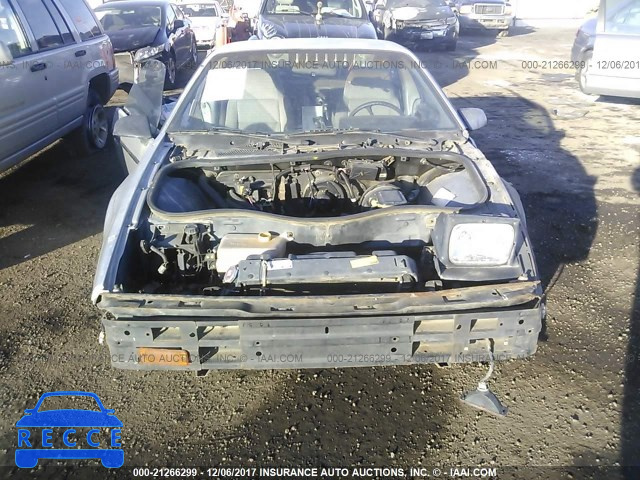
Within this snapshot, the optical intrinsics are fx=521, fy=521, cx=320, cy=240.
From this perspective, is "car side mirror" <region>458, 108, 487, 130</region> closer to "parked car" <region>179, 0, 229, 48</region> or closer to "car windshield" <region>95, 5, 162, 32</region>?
"car windshield" <region>95, 5, 162, 32</region>

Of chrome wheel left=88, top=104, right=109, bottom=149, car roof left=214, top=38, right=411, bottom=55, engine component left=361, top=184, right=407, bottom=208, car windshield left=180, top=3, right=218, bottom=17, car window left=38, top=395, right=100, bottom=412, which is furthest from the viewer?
car windshield left=180, top=3, right=218, bottom=17

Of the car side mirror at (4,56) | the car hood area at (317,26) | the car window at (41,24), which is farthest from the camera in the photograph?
the car hood area at (317,26)

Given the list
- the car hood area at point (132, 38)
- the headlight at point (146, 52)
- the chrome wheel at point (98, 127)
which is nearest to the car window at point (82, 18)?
the chrome wheel at point (98, 127)

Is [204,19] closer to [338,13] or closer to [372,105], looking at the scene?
[338,13]

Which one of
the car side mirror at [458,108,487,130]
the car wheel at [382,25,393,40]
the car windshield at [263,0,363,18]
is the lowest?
the car wheel at [382,25,393,40]

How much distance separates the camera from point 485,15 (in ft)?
55.1

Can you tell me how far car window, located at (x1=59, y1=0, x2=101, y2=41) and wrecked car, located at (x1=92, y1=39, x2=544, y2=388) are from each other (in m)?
3.58

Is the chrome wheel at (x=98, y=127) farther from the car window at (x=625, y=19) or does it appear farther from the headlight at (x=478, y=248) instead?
the car window at (x=625, y=19)

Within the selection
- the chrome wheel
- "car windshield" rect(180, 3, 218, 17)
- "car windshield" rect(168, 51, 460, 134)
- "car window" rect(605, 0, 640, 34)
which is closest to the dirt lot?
"car windshield" rect(168, 51, 460, 134)

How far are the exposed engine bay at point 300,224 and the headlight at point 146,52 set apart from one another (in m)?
5.96

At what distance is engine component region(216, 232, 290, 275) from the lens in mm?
2466

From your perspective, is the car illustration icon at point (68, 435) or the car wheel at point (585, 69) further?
the car wheel at point (585, 69)

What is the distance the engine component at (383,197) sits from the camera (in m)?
2.87

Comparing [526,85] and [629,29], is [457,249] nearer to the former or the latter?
[629,29]
